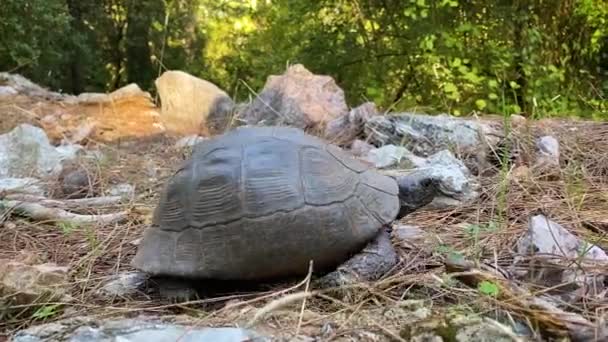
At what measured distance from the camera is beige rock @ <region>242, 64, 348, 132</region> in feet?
16.4

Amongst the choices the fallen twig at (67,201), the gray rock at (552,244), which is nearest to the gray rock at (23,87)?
the fallen twig at (67,201)

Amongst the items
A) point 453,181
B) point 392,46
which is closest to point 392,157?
point 453,181

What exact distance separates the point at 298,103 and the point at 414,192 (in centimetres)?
241

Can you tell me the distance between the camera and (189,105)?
6211 millimetres

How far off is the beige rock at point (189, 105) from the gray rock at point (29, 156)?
5.34 feet

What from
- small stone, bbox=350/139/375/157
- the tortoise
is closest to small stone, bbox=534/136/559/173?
small stone, bbox=350/139/375/157

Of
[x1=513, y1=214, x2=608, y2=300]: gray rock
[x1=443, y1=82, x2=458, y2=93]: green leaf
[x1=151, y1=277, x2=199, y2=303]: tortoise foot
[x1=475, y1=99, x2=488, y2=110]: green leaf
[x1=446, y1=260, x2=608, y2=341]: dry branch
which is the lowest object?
[x1=475, y1=99, x2=488, y2=110]: green leaf

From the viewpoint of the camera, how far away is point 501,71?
8133 millimetres

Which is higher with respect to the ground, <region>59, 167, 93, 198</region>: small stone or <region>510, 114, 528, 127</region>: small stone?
<region>59, 167, 93, 198</region>: small stone

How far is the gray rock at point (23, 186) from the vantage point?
3639 millimetres

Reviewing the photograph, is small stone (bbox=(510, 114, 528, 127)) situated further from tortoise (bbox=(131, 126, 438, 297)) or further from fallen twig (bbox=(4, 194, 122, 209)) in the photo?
fallen twig (bbox=(4, 194, 122, 209))

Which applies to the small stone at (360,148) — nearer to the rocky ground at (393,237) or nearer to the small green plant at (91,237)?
the rocky ground at (393,237)

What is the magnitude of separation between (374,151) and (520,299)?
203 cm

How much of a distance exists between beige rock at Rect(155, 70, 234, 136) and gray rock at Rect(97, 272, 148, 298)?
11.4 feet
